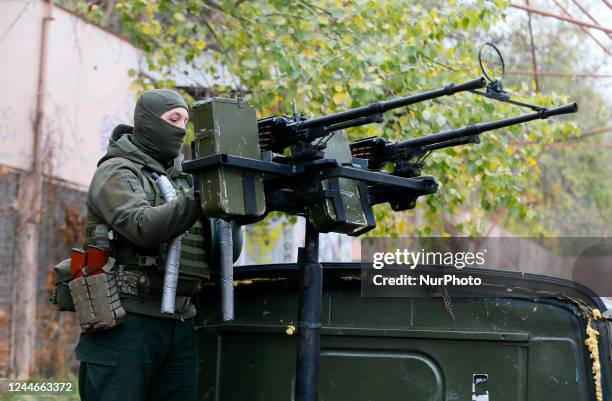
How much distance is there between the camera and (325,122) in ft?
11.5

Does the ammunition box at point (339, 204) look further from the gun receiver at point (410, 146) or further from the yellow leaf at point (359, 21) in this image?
the yellow leaf at point (359, 21)

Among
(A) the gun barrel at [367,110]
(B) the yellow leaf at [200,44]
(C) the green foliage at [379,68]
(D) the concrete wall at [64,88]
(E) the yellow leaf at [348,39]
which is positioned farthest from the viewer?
(D) the concrete wall at [64,88]

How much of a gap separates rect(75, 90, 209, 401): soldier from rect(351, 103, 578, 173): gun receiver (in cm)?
83

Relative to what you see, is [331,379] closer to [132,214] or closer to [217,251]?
[217,251]

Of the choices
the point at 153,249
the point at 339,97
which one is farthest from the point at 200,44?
the point at 153,249

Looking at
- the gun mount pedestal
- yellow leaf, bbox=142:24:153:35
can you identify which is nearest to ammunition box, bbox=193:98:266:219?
the gun mount pedestal

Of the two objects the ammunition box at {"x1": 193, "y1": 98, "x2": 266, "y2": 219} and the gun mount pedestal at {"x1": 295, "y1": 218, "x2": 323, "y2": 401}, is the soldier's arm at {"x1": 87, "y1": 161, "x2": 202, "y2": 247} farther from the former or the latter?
the gun mount pedestal at {"x1": 295, "y1": 218, "x2": 323, "y2": 401}

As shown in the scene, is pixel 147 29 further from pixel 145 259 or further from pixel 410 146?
pixel 145 259

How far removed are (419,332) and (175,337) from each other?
1.02 metres

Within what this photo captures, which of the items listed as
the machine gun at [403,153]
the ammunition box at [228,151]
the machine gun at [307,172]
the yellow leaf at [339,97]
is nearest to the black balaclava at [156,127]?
the machine gun at [307,172]

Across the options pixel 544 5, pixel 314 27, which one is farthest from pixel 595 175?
pixel 314 27

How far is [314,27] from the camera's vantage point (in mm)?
8133

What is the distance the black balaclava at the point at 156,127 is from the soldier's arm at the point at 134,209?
19cm

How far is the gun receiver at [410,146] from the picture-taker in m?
4.06
